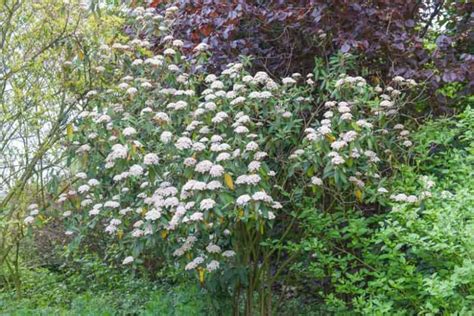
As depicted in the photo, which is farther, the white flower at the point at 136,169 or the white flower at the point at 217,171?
the white flower at the point at 136,169

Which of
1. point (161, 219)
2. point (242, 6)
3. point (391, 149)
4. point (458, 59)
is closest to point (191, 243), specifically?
point (161, 219)

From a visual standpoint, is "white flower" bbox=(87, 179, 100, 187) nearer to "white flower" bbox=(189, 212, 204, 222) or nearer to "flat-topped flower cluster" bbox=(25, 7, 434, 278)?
"flat-topped flower cluster" bbox=(25, 7, 434, 278)

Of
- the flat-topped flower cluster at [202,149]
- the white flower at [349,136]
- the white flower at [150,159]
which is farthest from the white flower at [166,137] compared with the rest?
the white flower at [349,136]

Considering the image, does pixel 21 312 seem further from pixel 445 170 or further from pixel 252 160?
pixel 445 170

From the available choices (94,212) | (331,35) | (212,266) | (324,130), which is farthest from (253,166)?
(331,35)

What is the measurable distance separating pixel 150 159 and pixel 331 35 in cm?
183

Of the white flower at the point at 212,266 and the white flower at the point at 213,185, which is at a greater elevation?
the white flower at the point at 213,185

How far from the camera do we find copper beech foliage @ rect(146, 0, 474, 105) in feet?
14.7

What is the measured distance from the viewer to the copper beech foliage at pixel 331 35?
176 inches

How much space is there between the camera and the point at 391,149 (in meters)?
4.26

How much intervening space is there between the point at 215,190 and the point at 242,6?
1.77 m

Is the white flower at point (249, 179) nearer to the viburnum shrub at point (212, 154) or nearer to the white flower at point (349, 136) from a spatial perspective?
the viburnum shrub at point (212, 154)

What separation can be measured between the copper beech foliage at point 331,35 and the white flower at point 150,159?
1367mm

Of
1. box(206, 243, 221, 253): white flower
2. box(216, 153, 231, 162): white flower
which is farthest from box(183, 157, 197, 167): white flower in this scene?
box(206, 243, 221, 253): white flower
